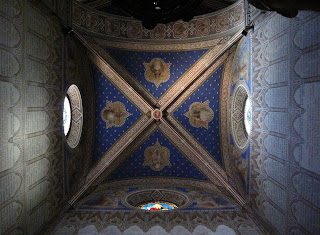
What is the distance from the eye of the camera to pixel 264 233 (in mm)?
6121

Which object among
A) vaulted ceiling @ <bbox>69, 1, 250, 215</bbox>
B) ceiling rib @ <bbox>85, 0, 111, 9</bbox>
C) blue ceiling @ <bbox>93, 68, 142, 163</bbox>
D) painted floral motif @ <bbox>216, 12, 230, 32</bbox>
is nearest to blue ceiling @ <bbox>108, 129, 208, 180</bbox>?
vaulted ceiling @ <bbox>69, 1, 250, 215</bbox>

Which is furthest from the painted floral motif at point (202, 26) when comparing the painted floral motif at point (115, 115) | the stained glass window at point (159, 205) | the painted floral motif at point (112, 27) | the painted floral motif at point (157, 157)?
the stained glass window at point (159, 205)

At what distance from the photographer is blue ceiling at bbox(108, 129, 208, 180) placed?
943 cm

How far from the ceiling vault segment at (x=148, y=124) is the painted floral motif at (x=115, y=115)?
0.48 m

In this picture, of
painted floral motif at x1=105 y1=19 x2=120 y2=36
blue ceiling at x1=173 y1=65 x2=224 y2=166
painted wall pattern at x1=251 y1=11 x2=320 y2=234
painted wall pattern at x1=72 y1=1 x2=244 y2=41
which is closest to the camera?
painted wall pattern at x1=251 y1=11 x2=320 y2=234

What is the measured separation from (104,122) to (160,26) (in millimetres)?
3984

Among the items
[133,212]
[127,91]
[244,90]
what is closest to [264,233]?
[133,212]

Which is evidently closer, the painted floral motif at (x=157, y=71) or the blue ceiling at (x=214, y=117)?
the blue ceiling at (x=214, y=117)

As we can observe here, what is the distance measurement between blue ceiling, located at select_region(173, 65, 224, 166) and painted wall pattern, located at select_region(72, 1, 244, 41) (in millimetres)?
1629

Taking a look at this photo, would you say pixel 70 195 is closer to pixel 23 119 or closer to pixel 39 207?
pixel 39 207

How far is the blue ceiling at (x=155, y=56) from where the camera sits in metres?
8.97

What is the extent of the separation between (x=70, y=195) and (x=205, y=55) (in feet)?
20.7

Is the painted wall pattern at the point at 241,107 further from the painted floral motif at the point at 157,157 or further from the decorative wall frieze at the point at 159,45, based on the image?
the painted floral motif at the point at 157,157

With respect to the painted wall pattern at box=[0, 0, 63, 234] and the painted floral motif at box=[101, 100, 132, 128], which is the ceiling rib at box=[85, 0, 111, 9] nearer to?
the painted wall pattern at box=[0, 0, 63, 234]
